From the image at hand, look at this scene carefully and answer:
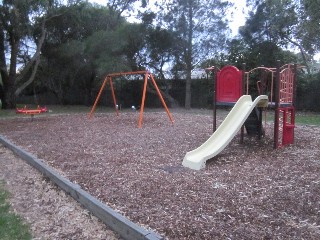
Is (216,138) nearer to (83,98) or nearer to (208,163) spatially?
(208,163)

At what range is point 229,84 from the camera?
773 cm

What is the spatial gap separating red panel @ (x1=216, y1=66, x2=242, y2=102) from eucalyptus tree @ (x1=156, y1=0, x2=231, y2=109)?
1195 centimetres

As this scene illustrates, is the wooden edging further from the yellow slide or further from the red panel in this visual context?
the red panel

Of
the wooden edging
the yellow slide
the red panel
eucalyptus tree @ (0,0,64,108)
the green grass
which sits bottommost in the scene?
the green grass

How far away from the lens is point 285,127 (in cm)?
721

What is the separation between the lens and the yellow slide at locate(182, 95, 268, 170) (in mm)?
5512

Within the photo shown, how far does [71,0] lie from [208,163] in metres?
16.0

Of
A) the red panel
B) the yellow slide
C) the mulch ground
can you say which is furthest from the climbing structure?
the yellow slide

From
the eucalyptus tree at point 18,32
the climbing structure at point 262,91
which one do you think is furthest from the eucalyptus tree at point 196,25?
the climbing structure at point 262,91

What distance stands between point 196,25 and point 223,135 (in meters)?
13.9

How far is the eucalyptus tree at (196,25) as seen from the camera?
19.0 metres

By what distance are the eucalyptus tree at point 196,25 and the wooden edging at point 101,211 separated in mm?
15006

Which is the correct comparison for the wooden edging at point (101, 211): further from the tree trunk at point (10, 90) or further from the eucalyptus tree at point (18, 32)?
the tree trunk at point (10, 90)

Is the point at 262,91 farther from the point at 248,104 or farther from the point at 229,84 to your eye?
the point at 248,104
